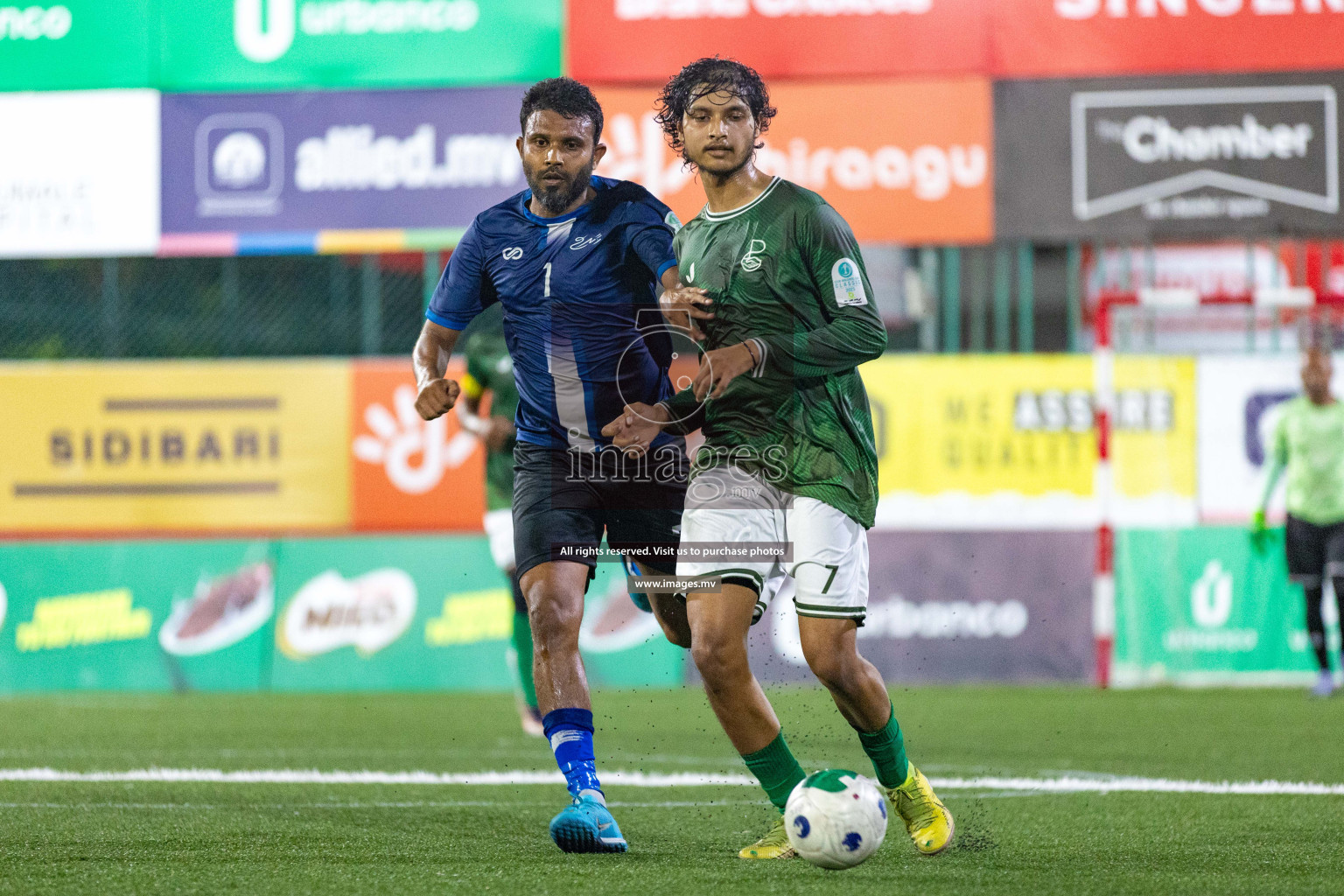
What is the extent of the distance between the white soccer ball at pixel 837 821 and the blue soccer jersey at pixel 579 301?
1359mm

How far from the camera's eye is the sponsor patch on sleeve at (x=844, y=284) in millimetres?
4660

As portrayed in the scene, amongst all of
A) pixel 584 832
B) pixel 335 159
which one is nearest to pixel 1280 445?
pixel 335 159

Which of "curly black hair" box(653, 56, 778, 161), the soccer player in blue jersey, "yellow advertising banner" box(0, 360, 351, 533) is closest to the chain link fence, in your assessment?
"yellow advertising banner" box(0, 360, 351, 533)

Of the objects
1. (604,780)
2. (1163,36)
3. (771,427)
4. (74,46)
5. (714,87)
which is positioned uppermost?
(74,46)

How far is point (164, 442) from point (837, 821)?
30.6ft

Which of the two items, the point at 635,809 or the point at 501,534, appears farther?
the point at 501,534

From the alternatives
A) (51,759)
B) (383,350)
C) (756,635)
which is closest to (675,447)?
(51,759)

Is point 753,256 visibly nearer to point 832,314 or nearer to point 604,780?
point 832,314

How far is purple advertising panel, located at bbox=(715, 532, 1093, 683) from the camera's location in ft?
40.3

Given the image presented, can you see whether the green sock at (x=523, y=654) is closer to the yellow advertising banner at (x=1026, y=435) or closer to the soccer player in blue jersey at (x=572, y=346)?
the soccer player in blue jersey at (x=572, y=346)

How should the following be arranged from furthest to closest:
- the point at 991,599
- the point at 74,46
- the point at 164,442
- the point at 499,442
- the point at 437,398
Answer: the point at 74,46, the point at 164,442, the point at 991,599, the point at 499,442, the point at 437,398

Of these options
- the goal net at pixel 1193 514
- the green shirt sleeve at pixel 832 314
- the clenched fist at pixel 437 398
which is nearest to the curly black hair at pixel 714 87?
the green shirt sleeve at pixel 832 314

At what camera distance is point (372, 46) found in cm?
1259

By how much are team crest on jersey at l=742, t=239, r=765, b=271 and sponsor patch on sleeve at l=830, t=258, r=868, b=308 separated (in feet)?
0.67
